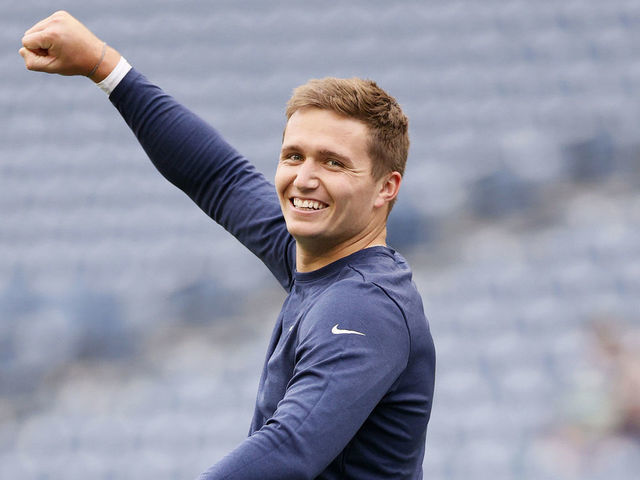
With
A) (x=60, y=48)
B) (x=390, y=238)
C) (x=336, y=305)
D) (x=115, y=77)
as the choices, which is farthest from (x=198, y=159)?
(x=390, y=238)

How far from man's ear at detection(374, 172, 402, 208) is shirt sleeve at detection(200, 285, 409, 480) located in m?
0.22

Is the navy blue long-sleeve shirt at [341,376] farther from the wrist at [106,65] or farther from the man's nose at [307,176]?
the wrist at [106,65]

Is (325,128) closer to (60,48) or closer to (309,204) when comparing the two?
(309,204)

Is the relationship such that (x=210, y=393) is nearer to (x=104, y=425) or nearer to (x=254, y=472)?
(x=104, y=425)

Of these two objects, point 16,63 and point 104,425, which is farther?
point 16,63

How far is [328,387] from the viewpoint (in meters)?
1.37

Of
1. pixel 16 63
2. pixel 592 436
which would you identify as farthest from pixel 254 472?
pixel 16 63

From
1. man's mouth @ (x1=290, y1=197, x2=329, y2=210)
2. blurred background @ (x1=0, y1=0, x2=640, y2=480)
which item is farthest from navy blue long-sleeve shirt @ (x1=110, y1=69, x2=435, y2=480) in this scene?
blurred background @ (x1=0, y1=0, x2=640, y2=480)

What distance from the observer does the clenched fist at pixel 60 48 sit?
1811mm

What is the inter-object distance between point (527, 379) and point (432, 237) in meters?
0.94

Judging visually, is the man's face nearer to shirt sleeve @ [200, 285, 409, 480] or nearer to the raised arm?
shirt sleeve @ [200, 285, 409, 480]

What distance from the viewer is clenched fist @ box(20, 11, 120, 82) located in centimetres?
181

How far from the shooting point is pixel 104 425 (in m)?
4.95

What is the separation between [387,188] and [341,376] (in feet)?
1.42
